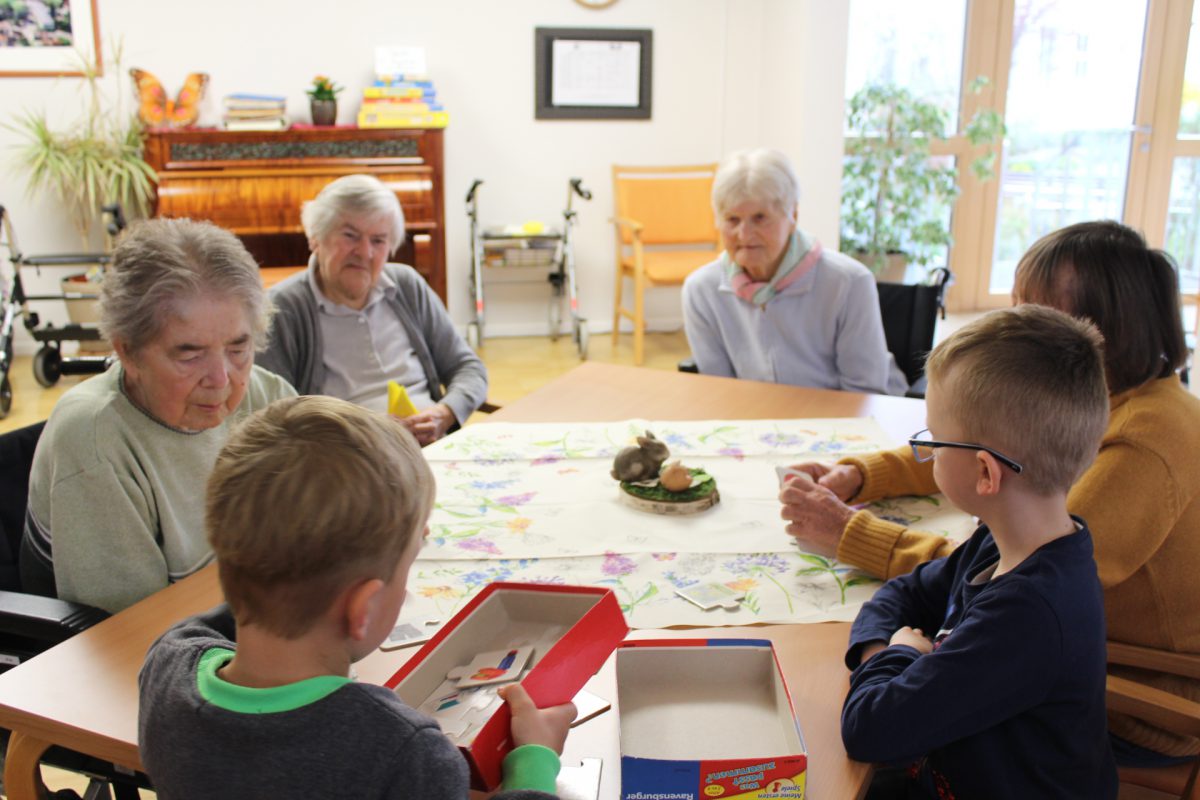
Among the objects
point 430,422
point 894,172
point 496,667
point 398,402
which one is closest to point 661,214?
point 894,172

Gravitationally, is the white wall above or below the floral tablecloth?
above

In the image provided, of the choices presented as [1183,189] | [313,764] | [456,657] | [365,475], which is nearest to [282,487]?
[365,475]

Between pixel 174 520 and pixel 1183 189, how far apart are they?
6.56m

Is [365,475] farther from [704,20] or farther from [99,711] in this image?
[704,20]

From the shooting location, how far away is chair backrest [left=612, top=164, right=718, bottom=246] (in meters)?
5.78

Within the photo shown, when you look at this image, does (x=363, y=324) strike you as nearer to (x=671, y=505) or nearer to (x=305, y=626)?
(x=671, y=505)

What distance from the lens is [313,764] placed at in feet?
2.62

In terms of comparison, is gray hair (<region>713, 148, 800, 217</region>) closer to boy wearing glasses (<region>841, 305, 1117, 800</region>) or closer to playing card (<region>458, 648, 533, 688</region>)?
boy wearing glasses (<region>841, 305, 1117, 800</region>)

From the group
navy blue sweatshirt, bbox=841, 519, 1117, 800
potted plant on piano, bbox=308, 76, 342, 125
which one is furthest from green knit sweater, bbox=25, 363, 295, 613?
potted plant on piano, bbox=308, 76, 342, 125

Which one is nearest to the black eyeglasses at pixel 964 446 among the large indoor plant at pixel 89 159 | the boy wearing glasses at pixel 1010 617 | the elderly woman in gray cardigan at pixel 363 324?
the boy wearing glasses at pixel 1010 617

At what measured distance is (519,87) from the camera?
577cm

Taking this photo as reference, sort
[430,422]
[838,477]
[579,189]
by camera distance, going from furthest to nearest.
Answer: [579,189] → [430,422] → [838,477]

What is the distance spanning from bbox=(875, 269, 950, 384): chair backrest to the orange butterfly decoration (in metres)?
3.77

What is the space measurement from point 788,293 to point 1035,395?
1569 millimetres
